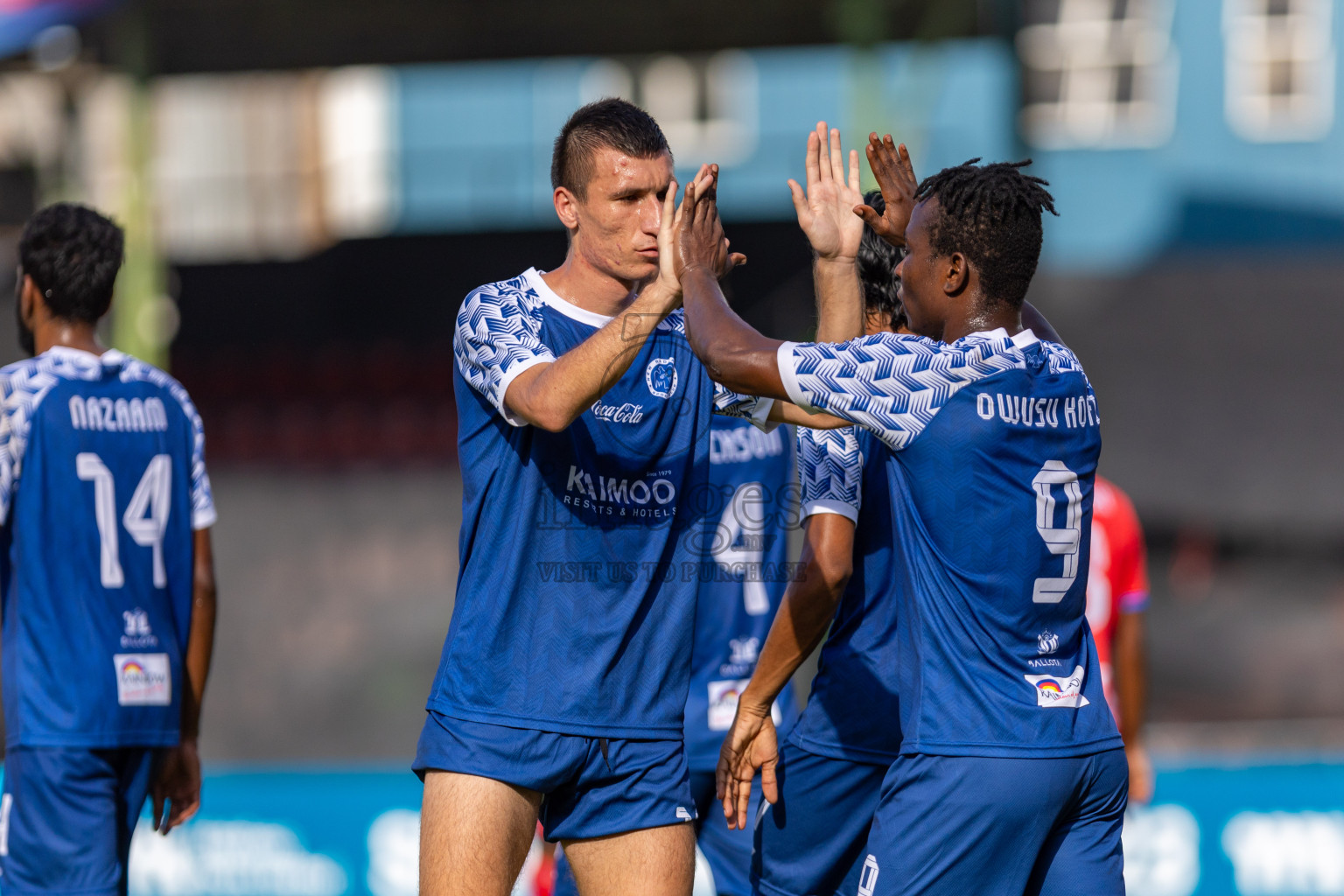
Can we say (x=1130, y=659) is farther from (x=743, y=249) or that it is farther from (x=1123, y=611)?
(x=743, y=249)

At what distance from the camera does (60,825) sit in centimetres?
407

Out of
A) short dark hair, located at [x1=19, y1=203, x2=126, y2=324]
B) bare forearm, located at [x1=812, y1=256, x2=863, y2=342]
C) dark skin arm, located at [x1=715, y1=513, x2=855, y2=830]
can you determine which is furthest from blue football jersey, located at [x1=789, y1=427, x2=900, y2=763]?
short dark hair, located at [x1=19, y1=203, x2=126, y2=324]

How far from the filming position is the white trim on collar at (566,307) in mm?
3443

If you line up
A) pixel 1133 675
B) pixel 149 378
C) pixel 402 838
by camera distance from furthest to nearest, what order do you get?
pixel 402 838, pixel 1133 675, pixel 149 378

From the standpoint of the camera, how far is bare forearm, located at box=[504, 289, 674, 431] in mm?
3016

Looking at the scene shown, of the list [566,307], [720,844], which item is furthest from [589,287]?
[720,844]

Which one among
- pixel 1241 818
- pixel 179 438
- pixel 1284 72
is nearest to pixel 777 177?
pixel 1284 72

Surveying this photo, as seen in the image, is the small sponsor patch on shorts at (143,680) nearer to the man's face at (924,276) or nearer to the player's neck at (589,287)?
the player's neck at (589,287)

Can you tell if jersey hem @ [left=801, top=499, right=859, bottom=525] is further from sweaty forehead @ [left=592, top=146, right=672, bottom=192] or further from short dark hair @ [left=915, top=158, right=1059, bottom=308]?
sweaty forehead @ [left=592, top=146, right=672, bottom=192]

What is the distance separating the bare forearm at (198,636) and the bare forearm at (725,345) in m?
2.09

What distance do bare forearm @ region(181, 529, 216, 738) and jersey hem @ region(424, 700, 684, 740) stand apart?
4.69ft

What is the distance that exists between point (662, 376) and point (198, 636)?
194 centimetres

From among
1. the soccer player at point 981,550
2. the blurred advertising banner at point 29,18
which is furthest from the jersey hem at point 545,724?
the blurred advertising banner at point 29,18

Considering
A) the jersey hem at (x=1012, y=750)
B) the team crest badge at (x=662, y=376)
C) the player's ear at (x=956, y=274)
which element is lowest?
the jersey hem at (x=1012, y=750)
